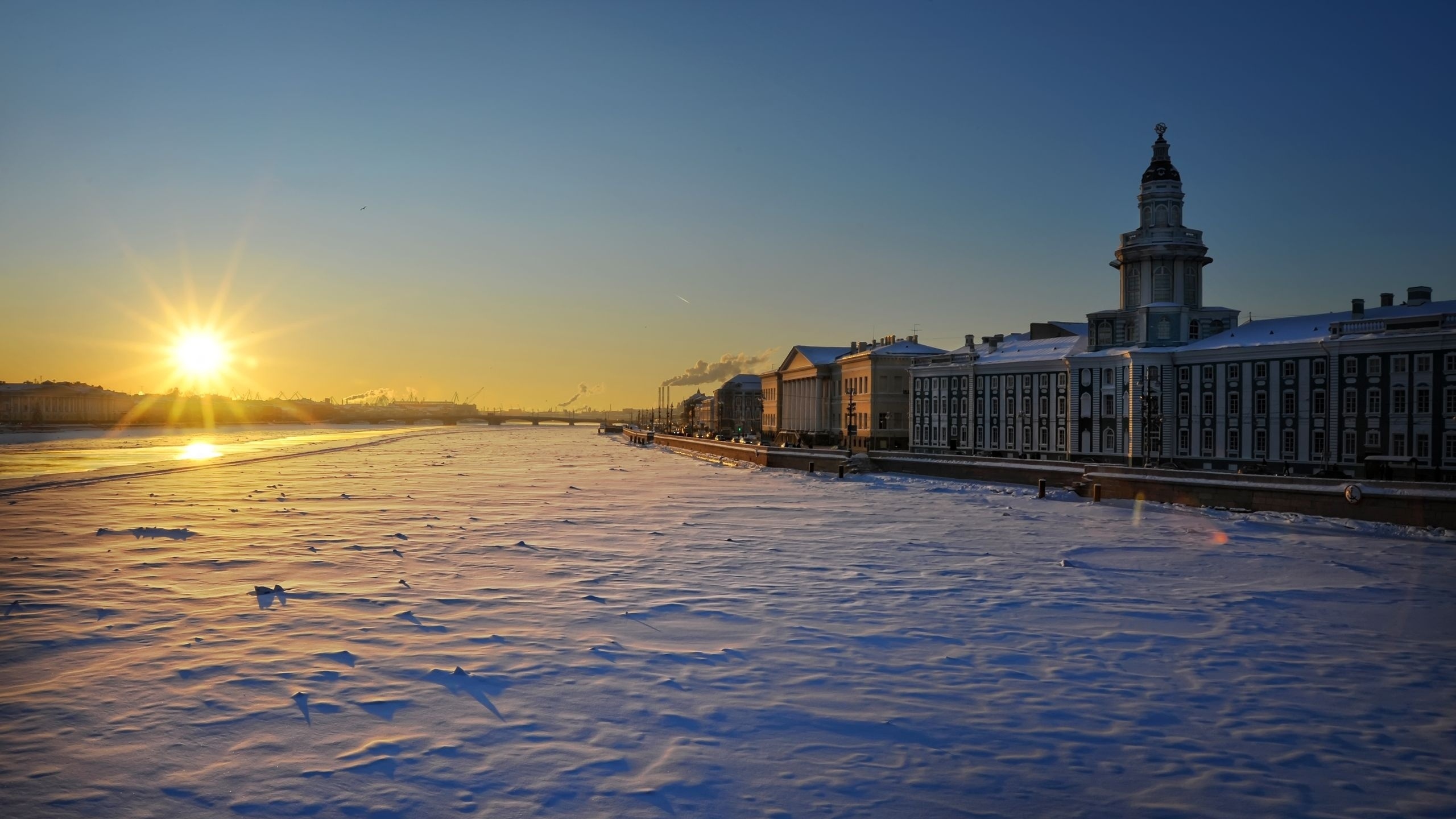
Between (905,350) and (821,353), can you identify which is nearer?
(905,350)

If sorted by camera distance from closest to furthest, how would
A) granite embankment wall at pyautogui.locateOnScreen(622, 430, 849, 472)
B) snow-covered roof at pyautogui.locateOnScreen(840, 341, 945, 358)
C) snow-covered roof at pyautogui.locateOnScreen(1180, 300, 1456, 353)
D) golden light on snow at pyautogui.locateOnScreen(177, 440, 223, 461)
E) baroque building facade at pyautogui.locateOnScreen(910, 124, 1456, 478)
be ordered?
1. baroque building facade at pyautogui.locateOnScreen(910, 124, 1456, 478)
2. snow-covered roof at pyautogui.locateOnScreen(1180, 300, 1456, 353)
3. granite embankment wall at pyautogui.locateOnScreen(622, 430, 849, 472)
4. golden light on snow at pyautogui.locateOnScreen(177, 440, 223, 461)
5. snow-covered roof at pyautogui.locateOnScreen(840, 341, 945, 358)

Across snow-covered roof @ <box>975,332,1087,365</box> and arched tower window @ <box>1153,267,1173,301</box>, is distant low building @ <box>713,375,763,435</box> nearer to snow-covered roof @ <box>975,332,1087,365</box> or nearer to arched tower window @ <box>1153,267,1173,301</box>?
snow-covered roof @ <box>975,332,1087,365</box>

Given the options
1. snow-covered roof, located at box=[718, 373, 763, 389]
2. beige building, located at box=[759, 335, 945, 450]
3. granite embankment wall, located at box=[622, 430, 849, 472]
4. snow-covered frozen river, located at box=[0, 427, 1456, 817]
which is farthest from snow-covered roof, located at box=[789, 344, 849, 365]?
snow-covered frozen river, located at box=[0, 427, 1456, 817]

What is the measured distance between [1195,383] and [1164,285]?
8.37 m

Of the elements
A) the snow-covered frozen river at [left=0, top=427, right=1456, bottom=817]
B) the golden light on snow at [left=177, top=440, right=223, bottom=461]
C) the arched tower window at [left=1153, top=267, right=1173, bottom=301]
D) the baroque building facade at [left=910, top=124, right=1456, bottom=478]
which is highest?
the arched tower window at [left=1153, top=267, right=1173, bottom=301]

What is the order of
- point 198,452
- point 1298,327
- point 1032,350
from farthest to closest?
point 198,452
point 1032,350
point 1298,327

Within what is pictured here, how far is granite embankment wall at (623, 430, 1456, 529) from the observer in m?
29.8

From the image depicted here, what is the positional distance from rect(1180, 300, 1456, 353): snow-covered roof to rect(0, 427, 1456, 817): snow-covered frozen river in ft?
102

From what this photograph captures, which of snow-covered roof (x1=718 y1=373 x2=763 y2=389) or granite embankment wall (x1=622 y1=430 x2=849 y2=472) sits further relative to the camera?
snow-covered roof (x1=718 y1=373 x2=763 y2=389)

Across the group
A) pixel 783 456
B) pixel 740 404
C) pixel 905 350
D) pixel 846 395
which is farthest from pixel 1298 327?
pixel 740 404

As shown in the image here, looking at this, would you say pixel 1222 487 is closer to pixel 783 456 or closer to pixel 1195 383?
pixel 1195 383

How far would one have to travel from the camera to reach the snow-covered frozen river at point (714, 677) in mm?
8258

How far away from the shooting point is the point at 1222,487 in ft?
120

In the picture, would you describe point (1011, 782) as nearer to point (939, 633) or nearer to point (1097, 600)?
point (939, 633)
